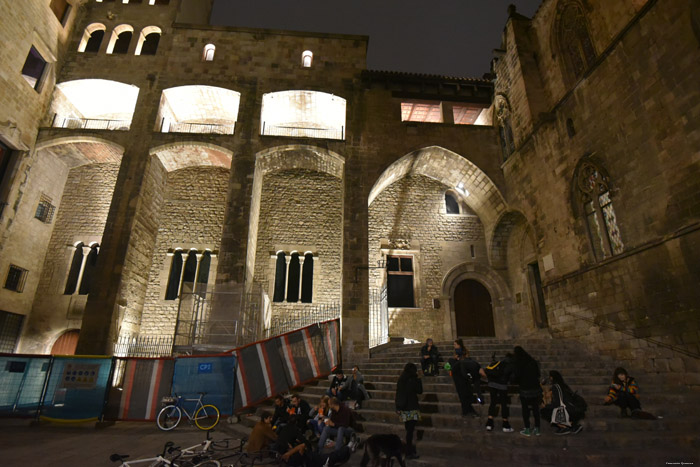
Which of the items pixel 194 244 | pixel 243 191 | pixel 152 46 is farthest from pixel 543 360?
pixel 152 46

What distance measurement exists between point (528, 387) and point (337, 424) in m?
2.81

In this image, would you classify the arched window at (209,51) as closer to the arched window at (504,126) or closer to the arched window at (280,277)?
the arched window at (280,277)

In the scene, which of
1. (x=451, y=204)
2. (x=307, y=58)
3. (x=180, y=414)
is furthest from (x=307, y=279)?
(x=307, y=58)

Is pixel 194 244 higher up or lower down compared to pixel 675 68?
lower down

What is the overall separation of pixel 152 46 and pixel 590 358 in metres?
19.5

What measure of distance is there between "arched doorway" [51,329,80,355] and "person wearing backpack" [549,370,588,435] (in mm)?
14808

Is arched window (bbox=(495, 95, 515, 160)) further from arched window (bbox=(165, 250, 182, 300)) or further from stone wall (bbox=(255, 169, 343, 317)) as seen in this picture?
arched window (bbox=(165, 250, 182, 300))

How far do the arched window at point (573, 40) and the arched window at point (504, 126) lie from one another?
8.46ft

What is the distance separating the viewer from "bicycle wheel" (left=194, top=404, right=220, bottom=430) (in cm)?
753

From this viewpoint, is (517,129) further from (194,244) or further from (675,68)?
(194,244)

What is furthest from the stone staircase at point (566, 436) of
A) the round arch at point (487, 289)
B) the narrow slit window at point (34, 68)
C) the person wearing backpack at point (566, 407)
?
the narrow slit window at point (34, 68)

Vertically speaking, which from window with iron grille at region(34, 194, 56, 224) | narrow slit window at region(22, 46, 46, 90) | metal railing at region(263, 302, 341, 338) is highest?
narrow slit window at region(22, 46, 46, 90)

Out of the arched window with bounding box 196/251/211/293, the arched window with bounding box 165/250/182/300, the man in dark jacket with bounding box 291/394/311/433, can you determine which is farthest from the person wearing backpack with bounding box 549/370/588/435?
the arched window with bounding box 165/250/182/300

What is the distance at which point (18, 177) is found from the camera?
12.4 meters
